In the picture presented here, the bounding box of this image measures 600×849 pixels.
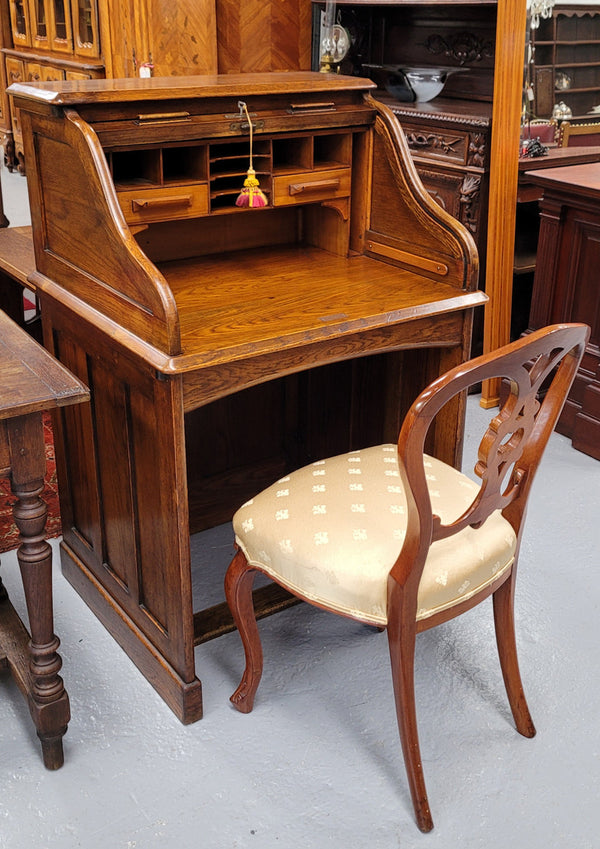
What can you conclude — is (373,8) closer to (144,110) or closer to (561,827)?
(144,110)

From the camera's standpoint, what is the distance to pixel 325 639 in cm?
241

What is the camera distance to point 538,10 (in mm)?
3762

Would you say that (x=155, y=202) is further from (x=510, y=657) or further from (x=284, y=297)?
(x=510, y=657)

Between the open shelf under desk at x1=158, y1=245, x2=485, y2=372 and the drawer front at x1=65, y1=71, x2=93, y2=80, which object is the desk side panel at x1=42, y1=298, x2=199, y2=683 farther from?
the drawer front at x1=65, y1=71, x2=93, y2=80

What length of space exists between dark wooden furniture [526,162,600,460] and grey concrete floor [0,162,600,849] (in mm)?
1017

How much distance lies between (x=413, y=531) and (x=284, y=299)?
73cm

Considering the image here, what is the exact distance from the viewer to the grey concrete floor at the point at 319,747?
1860 mm

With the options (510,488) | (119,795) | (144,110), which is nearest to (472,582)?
(510,488)

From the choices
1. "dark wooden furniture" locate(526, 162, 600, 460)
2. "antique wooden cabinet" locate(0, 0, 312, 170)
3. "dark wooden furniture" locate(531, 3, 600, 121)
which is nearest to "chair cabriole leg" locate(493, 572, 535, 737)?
"dark wooden furniture" locate(526, 162, 600, 460)

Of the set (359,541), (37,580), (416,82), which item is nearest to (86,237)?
(37,580)

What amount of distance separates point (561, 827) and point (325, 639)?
0.76 metres

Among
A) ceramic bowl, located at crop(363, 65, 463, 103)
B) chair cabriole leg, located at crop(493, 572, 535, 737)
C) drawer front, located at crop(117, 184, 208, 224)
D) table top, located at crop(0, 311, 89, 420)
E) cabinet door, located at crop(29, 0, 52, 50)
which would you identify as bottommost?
chair cabriole leg, located at crop(493, 572, 535, 737)

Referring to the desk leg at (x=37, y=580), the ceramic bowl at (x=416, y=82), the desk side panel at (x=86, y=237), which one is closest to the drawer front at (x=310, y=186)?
the desk side panel at (x=86, y=237)

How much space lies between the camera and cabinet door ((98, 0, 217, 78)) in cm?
471
